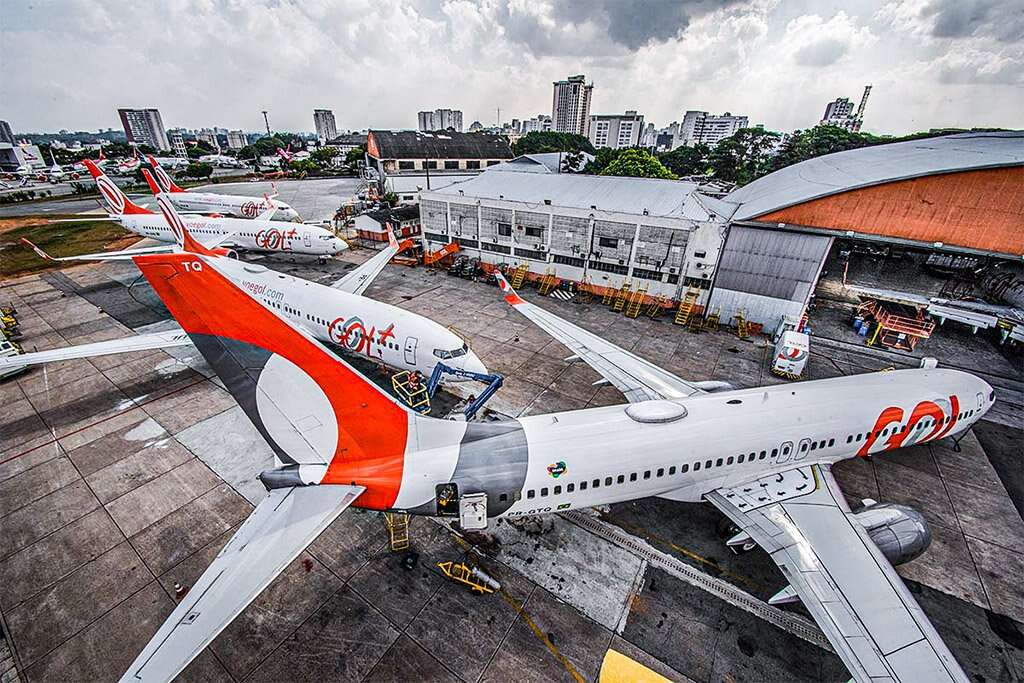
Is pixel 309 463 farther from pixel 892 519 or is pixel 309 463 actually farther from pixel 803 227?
pixel 803 227

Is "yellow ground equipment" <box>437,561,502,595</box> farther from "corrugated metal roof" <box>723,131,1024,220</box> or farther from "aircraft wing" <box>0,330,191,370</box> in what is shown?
"corrugated metal roof" <box>723,131,1024,220</box>

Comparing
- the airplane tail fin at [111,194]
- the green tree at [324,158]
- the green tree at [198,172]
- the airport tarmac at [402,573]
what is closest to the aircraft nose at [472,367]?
the airport tarmac at [402,573]

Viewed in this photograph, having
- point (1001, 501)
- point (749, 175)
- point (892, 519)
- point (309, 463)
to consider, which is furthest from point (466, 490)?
point (749, 175)

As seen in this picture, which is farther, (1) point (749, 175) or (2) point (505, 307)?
(1) point (749, 175)

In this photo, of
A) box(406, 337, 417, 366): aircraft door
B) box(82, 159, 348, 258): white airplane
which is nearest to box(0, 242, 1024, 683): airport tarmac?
box(406, 337, 417, 366): aircraft door

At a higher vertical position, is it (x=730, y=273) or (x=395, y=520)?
(x=730, y=273)

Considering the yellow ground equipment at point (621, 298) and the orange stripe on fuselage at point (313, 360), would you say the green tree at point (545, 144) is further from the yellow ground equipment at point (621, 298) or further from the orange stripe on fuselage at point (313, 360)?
the orange stripe on fuselage at point (313, 360)
